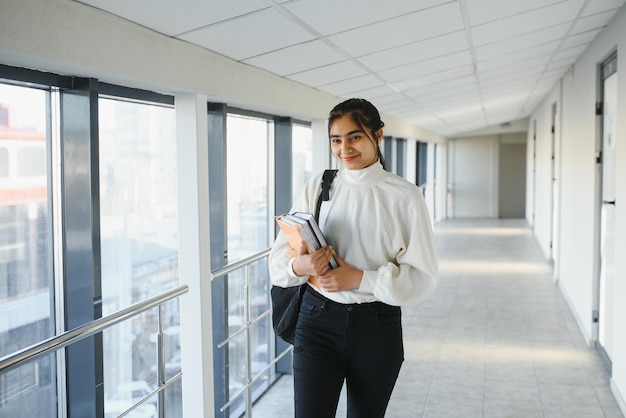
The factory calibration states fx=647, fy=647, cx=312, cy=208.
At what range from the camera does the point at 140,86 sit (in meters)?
2.09

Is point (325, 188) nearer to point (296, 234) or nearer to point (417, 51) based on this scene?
point (296, 234)

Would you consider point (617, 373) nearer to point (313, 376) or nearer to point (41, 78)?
point (313, 376)

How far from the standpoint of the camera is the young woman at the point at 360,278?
1.47 meters

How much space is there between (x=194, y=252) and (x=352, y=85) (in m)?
1.66

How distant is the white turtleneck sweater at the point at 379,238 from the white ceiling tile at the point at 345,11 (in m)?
0.68

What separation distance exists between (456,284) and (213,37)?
4309 mm

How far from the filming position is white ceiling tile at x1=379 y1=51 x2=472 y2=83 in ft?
11.4

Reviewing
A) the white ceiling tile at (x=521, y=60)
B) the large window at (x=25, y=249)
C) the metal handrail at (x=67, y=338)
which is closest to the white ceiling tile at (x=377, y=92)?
the white ceiling tile at (x=521, y=60)

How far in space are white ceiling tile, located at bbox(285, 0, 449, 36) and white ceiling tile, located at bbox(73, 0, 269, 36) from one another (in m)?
0.17

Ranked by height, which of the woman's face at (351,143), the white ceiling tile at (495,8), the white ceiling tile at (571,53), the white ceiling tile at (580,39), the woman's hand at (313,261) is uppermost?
the white ceiling tile at (571,53)

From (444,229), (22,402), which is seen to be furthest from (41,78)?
(444,229)

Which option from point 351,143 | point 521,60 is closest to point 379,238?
point 351,143

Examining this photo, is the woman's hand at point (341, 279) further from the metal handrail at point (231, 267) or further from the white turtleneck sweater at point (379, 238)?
the metal handrail at point (231, 267)

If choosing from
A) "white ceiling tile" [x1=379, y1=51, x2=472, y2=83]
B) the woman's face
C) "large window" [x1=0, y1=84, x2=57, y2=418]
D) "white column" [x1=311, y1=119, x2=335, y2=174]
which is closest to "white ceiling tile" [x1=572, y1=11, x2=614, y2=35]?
"white ceiling tile" [x1=379, y1=51, x2=472, y2=83]
